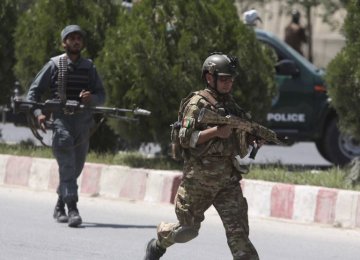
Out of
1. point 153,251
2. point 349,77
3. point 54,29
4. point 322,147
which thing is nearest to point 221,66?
point 153,251

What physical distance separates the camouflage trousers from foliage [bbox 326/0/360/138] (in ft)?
14.0

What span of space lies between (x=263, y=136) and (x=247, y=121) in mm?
138

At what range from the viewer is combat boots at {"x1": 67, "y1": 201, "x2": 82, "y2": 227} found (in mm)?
9930

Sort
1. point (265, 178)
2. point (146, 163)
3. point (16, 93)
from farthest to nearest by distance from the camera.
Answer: point (16, 93) → point (146, 163) → point (265, 178)

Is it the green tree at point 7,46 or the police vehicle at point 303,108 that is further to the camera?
the police vehicle at point 303,108

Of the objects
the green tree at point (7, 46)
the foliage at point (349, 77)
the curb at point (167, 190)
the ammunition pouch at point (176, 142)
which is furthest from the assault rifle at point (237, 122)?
the green tree at point (7, 46)

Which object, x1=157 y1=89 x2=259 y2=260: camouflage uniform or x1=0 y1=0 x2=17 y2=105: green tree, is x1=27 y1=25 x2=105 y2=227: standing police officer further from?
x1=0 y1=0 x2=17 y2=105: green tree

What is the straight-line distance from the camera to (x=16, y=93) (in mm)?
15344

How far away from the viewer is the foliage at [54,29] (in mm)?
13742

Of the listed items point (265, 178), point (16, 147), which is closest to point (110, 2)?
point (16, 147)

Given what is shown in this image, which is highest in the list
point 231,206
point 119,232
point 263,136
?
point 263,136

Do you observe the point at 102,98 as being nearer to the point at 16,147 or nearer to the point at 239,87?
the point at 239,87

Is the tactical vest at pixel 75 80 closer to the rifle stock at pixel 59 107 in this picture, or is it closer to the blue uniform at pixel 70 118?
the blue uniform at pixel 70 118

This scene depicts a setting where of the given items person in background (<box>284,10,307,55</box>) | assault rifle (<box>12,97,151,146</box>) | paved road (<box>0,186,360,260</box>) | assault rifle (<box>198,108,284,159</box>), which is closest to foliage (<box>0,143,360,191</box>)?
paved road (<box>0,186,360,260</box>)
